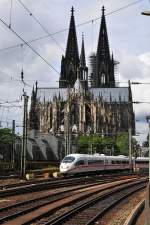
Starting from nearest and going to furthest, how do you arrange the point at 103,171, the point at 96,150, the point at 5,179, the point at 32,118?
1. the point at 5,179
2. the point at 103,171
3. the point at 96,150
4. the point at 32,118

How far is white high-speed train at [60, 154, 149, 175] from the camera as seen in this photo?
2281 inches

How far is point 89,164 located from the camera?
63.4 meters

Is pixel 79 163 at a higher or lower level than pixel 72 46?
lower

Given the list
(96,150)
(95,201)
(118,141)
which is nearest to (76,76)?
(118,141)

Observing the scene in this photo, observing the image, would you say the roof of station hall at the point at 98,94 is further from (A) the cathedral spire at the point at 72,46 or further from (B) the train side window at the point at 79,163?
(B) the train side window at the point at 79,163

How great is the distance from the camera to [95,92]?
196250 mm

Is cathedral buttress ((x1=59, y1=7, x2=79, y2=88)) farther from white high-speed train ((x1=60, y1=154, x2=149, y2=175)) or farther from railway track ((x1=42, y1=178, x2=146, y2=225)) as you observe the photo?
railway track ((x1=42, y1=178, x2=146, y2=225))

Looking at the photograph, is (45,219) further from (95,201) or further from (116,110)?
(116,110)

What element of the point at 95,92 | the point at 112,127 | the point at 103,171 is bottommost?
the point at 103,171

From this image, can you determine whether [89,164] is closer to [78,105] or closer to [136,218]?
[136,218]

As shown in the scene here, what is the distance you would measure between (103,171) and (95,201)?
46348mm

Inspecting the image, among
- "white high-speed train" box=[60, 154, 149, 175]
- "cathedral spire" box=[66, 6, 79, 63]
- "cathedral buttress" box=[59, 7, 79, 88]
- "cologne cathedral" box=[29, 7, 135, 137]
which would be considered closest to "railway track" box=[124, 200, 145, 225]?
"white high-speed train" box=[60, 154, 149, 175]

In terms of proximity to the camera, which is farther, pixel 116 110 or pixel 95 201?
→ pixel 116 110

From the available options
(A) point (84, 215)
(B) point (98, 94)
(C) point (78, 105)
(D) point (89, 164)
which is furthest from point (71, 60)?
(A) point (84, 215)
